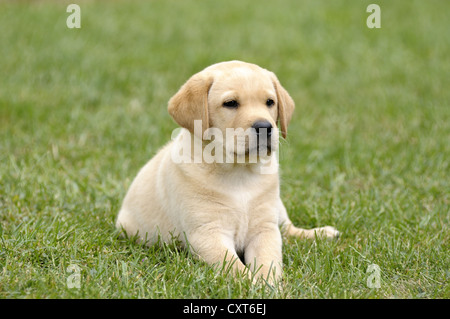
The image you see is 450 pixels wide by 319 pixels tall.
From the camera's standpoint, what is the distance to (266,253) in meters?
3.56

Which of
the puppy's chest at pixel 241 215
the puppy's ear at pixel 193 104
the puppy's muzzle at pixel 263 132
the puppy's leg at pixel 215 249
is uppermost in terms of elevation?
the puppy's ear at pixel 193 104

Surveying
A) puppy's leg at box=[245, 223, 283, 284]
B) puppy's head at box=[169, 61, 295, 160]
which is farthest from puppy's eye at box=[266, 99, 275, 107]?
puppy's leg at box=[245, 223, 283, 284]

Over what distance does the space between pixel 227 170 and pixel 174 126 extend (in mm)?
3119

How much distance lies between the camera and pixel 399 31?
33.7 ft

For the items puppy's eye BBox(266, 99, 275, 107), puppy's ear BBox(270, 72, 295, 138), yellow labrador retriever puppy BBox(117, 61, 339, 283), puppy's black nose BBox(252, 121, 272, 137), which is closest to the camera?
puppy's black nose BBox(252, 121, 272, 137)

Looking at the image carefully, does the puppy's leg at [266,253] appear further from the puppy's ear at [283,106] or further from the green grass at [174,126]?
the puppy's ear at [283,106]

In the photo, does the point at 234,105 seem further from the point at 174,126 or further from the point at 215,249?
the point at 174,126

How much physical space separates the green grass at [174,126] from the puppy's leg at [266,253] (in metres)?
0.12

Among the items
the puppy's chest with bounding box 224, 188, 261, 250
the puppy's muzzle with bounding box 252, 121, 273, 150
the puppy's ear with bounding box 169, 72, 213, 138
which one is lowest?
the puppy's chest with bounding box 224, 188, 261, 250

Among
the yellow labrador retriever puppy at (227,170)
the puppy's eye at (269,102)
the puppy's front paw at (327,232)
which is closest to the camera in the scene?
the yellow labrador retriever puppy at (227,170)

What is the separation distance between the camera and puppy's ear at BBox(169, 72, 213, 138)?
11.7 ft

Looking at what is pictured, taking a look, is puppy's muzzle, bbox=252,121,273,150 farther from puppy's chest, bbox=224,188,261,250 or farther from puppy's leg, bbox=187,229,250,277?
puppy's leg, bbox=187,229,250,277

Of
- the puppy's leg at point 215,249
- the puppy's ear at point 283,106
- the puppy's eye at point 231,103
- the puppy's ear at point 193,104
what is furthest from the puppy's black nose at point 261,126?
the puppy's leg at point 215,249

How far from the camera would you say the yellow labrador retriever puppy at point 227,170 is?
346cm
